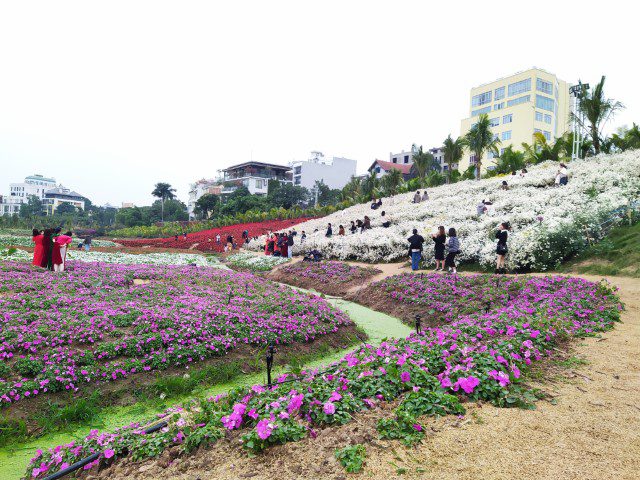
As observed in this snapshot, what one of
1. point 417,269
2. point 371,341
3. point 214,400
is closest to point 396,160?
point 417,269

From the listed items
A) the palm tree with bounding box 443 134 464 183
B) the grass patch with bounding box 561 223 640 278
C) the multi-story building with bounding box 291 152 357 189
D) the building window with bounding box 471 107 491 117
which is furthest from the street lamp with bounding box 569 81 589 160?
the multi-story building with bounding box 291 152 357 189

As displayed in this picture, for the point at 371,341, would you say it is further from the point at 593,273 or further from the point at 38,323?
the point at 593,273

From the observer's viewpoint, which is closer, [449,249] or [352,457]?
[352,457]

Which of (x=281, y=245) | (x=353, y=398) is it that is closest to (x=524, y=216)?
(x=281, y=245)

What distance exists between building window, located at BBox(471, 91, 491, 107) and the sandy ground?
6904 centimetres

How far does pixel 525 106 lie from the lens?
57.3 meters

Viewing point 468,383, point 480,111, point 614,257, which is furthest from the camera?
point 480,111

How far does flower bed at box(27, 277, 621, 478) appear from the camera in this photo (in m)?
3.83

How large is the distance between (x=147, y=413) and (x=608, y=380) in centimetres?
606

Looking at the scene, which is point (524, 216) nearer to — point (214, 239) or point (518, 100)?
point (214, 239)

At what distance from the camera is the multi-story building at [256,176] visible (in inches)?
3359

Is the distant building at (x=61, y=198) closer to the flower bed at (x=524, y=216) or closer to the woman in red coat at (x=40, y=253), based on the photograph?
the flower bed at (x=524, y=216)

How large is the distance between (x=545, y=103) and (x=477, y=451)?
219ft

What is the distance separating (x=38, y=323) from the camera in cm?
766
